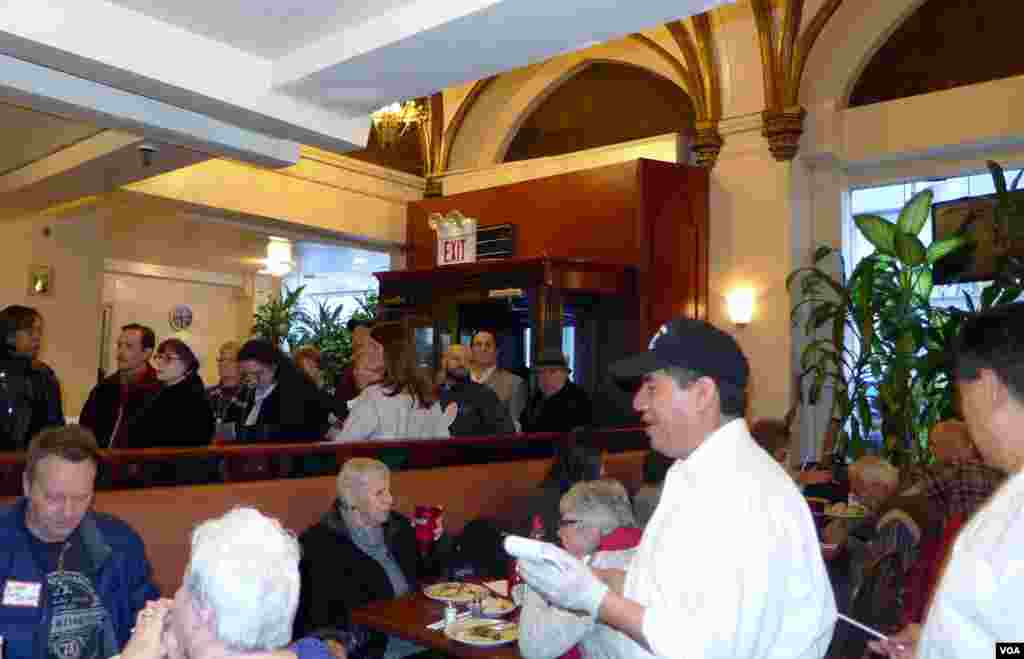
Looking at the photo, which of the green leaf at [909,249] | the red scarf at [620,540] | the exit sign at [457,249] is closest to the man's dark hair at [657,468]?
the red scarf at [620,540]

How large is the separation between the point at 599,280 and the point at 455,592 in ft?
15.5

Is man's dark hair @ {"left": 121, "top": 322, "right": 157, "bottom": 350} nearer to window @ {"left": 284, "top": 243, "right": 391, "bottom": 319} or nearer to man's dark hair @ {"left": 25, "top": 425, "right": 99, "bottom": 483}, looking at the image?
man's dark hair @ {"left": 25, "top": 425, "right": 99, "bottom": 483}

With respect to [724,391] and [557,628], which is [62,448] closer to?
[557,628]

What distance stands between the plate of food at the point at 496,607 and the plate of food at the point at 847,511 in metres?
2.58

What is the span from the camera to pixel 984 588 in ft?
5.08

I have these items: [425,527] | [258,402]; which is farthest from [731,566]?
[258,402]

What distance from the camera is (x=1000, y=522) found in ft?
5.25

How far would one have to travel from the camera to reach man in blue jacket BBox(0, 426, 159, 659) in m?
2.49

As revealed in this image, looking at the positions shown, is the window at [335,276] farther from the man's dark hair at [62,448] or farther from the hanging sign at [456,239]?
the man's dark hair at [62,448]

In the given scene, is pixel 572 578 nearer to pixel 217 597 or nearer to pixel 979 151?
pixel 217 597

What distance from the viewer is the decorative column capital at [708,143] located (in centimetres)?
830

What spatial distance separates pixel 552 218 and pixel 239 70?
193 inches

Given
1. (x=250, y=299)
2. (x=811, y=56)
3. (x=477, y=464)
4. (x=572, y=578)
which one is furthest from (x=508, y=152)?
(x=572, y=578)

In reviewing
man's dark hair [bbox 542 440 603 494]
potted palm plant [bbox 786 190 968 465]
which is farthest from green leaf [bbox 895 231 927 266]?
man's dark hair [bbox 542 440 603 494]
